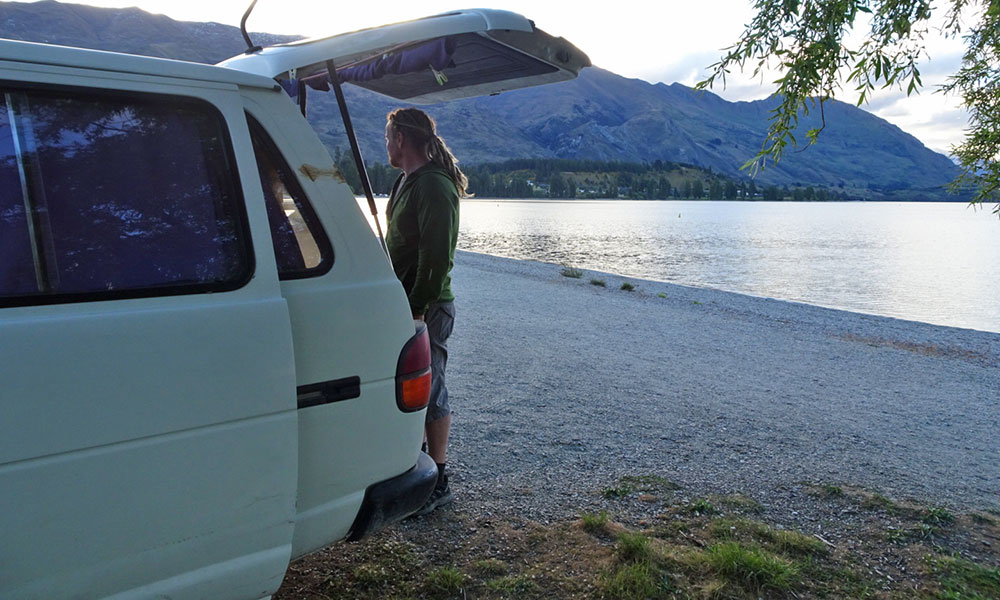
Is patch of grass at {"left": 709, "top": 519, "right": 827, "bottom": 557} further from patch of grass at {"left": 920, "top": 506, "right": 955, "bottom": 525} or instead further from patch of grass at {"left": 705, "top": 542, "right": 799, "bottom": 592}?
patch of grass at {"left": 920, "top": 506, "right": 955, "bottom": 525}

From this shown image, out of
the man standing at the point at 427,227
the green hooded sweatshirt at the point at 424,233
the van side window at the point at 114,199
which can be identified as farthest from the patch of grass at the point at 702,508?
the van side window at the point at 114,199

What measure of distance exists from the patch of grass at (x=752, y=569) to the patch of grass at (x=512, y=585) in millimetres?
925

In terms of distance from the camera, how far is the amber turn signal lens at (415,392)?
2.43 m

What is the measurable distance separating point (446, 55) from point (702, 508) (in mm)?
3053

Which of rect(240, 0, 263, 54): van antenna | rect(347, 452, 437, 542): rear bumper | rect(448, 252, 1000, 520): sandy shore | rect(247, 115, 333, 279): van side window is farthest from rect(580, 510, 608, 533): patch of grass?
rect(240, 0, 263, 54): van antenna

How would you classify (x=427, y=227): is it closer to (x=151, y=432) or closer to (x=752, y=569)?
(x=151, y=432)

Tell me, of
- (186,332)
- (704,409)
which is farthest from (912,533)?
(186,332)

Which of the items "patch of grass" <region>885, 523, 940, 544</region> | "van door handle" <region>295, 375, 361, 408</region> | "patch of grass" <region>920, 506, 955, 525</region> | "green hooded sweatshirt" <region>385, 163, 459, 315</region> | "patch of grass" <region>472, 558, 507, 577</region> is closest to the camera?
"van door handle" <region>295, 375, 361, 408</region>

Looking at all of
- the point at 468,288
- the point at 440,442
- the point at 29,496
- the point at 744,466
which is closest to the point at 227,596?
the point at 29,496

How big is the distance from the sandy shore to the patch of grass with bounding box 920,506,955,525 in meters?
0.44

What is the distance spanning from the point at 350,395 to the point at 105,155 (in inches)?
41.7

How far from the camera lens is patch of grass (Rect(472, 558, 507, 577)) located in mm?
3188

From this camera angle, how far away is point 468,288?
1652 centimetres

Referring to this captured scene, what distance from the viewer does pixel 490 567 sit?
322cm
